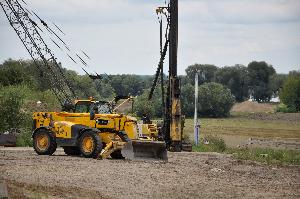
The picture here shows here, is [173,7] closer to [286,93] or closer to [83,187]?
[83,187]

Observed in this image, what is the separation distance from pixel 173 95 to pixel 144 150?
589 centimetres

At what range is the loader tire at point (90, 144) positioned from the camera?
29.2 m

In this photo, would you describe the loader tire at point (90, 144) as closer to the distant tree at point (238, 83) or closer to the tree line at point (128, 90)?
the tree line at point (128, 90)

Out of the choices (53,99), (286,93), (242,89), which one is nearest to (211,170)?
(53,99)

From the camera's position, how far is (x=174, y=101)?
114ft

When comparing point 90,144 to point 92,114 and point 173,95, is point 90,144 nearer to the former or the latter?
point 92,114

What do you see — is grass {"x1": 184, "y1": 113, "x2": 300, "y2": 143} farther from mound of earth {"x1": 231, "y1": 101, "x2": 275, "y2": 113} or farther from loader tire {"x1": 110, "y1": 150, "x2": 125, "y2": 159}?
loader tire {"x1": 110, "y1": 150, "x2": 125, "y2": 159}

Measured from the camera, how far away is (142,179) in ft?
73.3

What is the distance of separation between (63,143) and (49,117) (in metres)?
1.49

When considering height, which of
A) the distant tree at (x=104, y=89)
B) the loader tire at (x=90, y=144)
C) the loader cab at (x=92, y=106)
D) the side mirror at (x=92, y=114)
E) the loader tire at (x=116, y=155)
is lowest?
the loader tire at (x=116, y=155)

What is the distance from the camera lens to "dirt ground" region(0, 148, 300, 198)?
750 inches

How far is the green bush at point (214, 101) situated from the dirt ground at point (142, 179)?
349 ft

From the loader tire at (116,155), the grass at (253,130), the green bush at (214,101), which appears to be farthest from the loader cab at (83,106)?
the green bush at (214,101)

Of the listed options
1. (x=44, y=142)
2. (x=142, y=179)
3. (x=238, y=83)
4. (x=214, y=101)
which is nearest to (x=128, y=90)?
(x=238, y=83)
